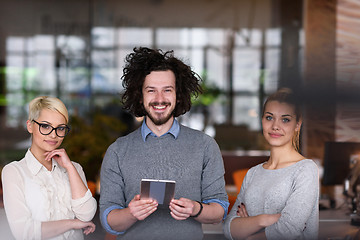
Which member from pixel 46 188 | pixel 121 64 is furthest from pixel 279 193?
pixel 121 64

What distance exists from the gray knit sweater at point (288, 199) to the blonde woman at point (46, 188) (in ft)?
2.08

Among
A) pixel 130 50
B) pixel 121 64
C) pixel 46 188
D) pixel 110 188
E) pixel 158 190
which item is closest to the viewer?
pixel 158 190

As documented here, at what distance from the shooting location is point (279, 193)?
5.40 feet

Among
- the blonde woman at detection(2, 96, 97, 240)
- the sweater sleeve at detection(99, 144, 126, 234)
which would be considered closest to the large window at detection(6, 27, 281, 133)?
the sweater sleeve at detection(99, 144, 126, 234)

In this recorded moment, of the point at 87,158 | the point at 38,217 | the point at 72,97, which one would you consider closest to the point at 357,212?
the point at 38,217

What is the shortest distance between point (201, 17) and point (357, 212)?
10.6m

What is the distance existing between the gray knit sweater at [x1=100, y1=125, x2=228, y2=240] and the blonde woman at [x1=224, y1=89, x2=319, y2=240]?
5.3 inches

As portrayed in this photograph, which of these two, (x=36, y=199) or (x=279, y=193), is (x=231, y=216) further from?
(x=36, y=199)

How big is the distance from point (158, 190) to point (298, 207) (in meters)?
0.55

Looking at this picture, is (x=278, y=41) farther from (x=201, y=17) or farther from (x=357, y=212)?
(x=357, y=212)

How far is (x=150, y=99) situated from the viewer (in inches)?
68.1

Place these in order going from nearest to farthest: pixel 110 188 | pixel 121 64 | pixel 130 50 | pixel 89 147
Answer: pixel 110 188 < pixel 89 147 < pixel 121 64 < pixel 130 50

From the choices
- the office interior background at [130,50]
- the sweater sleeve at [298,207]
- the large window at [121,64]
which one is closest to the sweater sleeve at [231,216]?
the sweater sleeve at [298,207]

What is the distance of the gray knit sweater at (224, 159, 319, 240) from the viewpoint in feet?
5.16
